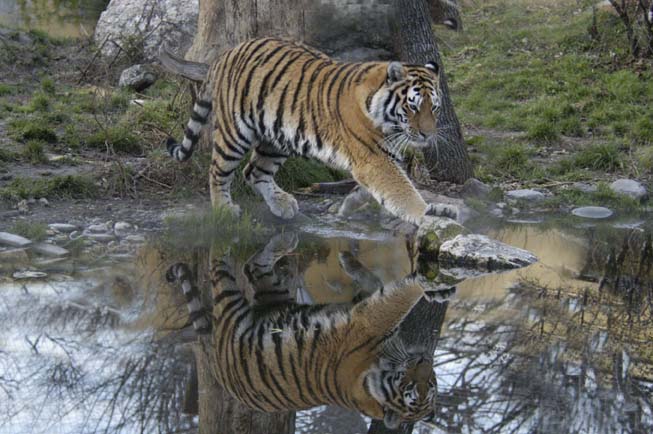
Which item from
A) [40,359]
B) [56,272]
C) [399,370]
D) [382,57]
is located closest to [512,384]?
[399,370]

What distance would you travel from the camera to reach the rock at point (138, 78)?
12141 millimetres

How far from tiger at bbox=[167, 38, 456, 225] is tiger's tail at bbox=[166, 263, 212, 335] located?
4.83 feet

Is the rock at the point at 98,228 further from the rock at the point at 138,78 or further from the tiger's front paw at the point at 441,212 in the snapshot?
the rock at the point at 138,78

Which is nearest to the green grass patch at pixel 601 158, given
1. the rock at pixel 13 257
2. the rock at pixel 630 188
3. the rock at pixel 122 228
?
the rock at pixel 630 188

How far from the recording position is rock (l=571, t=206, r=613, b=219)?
845 cm

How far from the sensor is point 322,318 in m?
5.38

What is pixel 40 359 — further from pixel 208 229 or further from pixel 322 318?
pixel 208 229

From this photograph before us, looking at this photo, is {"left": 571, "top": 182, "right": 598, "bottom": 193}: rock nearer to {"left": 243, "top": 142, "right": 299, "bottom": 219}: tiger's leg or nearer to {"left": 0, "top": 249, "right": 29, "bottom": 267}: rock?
{"left": 243, "top": 142, "right": 299, "bottom": 219}: tiger's leg

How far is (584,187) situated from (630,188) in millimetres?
466

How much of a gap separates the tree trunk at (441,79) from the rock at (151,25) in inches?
210

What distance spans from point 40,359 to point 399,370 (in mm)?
1751

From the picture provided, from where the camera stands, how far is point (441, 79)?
28.3 ft

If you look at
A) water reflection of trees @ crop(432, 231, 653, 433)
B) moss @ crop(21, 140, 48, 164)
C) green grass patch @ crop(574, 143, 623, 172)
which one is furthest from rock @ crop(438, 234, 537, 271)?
moss @ crop(21, 140, 48, 164)

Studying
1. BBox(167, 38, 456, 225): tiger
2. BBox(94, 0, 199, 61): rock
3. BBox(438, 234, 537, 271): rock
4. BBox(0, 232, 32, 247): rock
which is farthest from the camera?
→ BBox(94, 0, 199, 61): rock
